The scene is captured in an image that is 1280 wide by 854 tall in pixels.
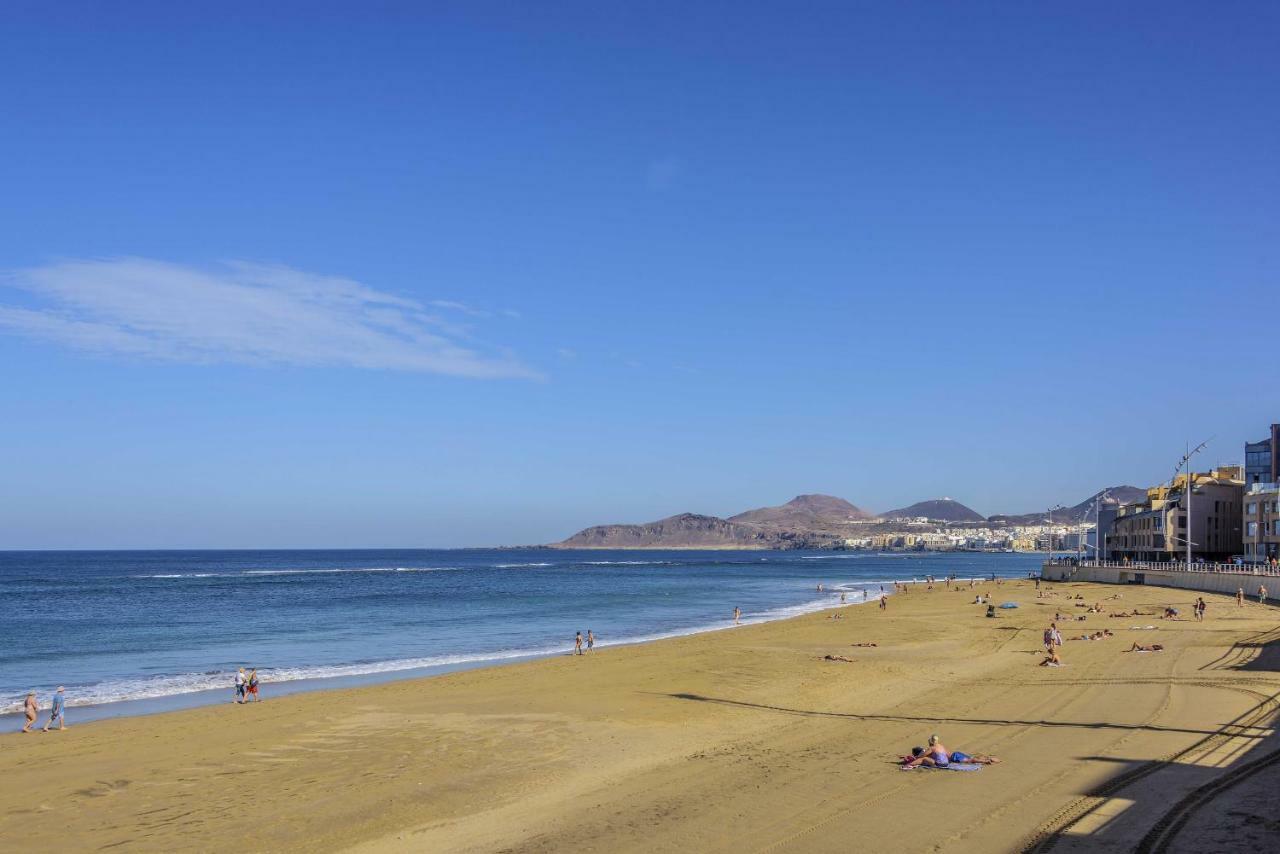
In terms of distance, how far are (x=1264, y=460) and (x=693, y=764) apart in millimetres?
78165

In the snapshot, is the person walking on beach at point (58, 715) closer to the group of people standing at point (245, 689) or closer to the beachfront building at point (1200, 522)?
the group of people standing at point (245, 689)

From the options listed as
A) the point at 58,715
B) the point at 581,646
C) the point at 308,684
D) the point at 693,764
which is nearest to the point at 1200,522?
the point at 581,646

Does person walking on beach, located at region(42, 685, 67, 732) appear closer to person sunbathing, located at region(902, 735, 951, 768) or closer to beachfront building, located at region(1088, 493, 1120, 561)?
person sunbathing, located at region(902, 735, 951, 768)

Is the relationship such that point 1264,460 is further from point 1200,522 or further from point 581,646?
point 581,646

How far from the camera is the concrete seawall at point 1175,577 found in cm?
5284

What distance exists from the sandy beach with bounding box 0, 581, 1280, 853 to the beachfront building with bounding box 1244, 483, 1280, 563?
4777cm

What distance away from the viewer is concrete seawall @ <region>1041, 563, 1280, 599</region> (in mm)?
52838

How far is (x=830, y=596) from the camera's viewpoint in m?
79.8

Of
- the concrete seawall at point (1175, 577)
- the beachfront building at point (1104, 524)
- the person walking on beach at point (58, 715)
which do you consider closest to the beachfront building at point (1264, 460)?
the concrete seawall at point (1175, 577)

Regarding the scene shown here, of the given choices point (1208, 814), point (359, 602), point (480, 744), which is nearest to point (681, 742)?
point (480, 744)

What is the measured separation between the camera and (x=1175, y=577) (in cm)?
6550

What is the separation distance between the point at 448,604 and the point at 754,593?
2856cm

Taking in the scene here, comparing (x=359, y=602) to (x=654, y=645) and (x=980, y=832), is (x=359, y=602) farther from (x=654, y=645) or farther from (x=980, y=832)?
(x=980, y=832)

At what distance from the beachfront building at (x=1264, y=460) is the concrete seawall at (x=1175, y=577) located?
1190cm
